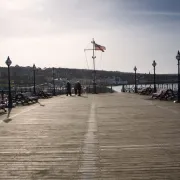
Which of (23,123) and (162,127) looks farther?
(23,123)

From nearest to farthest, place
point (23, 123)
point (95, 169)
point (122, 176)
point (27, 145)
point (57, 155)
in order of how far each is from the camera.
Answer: point (122, 176) < point (95, 169) < point (57, 155) < point (27, 145) < point (23, 123)

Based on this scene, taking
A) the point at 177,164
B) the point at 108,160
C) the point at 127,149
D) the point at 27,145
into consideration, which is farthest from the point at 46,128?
the point at 177,164

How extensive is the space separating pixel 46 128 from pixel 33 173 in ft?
20.1

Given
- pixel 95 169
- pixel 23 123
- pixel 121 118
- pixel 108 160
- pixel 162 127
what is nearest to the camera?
pixel 95 169

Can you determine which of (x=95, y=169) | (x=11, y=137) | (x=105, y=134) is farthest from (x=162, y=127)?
(x=95, y=169)

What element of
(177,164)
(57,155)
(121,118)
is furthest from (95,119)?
(177,164)

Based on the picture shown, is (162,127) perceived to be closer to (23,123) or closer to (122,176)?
(23,123)

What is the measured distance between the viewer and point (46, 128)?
13750 mm

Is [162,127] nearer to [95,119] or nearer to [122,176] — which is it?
[95,119]

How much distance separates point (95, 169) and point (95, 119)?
8.32m

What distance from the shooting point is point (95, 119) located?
16172mm

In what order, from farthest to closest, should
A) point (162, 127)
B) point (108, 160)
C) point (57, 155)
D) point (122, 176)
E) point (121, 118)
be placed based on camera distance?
point (121, 118) → point (162, 127) → point (57, 155) → point (108, 160) → point (122, 176)

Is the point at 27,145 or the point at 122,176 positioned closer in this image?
the point at 122,176

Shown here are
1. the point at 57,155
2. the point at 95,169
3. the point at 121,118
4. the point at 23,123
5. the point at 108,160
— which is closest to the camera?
the point at 95,169
